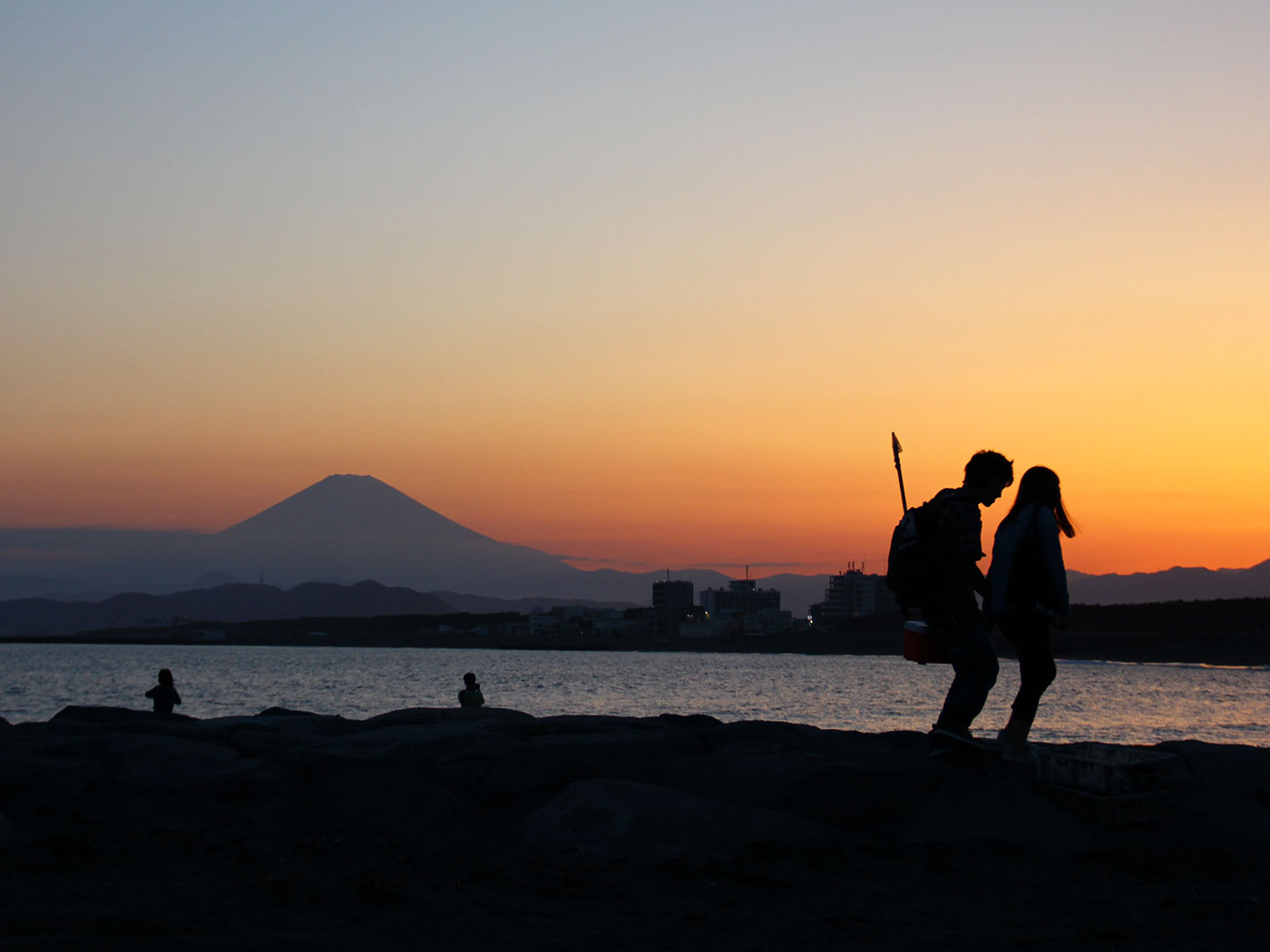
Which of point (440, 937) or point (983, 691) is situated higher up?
point (983, 691)

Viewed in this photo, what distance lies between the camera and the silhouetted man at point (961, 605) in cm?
561

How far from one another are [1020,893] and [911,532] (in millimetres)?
2038

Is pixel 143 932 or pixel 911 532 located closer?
pixel 143 932

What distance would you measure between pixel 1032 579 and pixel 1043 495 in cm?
46

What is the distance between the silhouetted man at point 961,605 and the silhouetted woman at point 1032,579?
0.12 metres

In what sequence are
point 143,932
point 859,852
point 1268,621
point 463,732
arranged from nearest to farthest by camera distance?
point 143,932
point 859,852
point 463,732
point 1268,621

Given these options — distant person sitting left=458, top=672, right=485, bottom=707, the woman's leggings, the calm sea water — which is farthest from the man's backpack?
the calm sea water

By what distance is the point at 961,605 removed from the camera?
18.5ft

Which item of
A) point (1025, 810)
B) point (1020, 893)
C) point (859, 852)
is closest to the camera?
point (1020, 893)

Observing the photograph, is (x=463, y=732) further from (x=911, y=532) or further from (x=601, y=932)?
(x=601, y=932)

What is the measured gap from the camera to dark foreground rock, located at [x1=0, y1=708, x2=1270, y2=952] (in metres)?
3.52

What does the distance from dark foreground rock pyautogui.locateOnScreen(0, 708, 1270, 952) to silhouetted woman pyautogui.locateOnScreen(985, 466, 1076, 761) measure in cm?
56

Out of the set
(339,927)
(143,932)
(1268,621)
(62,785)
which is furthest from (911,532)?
(1268,621)

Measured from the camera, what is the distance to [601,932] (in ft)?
11.4
